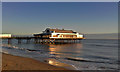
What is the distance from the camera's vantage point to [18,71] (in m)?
7.37

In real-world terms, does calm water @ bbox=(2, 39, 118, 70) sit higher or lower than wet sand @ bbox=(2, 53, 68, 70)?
lower

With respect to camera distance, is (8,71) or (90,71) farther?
(90,71)

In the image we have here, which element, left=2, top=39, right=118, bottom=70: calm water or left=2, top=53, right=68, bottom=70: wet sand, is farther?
left=2, top=39, right=118, bottom=70: calm water

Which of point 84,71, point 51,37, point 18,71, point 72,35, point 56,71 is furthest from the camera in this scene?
point 72,35

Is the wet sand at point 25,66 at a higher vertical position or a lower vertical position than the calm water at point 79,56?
higher

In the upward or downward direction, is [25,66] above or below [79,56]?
above

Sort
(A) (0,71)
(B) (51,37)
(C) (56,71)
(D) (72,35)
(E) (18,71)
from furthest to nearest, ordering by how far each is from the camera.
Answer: (D) (72,35), (B) (51,37), (C) (56,71), (E) (18,71), (A) (0,71)

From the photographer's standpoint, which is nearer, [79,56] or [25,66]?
[25,66]

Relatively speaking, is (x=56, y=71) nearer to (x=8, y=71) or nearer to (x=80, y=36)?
(x=8, y=71)

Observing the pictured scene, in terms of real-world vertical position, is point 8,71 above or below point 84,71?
above

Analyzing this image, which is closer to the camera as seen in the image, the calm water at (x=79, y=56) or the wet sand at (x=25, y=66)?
the wet sand at (x=25, y=66)

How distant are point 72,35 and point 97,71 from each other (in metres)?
49.8

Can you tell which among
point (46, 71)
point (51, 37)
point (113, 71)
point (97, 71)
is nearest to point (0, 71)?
point (46, 71)

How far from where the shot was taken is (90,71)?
29.1 feet
